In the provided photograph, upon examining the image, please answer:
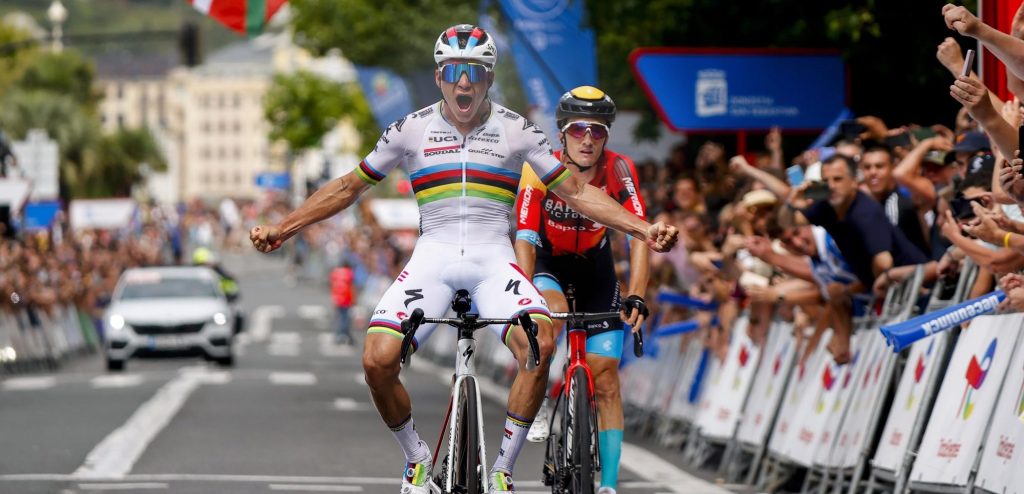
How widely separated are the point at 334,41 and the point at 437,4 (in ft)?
21.5

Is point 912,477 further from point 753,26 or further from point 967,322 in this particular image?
point 753,26

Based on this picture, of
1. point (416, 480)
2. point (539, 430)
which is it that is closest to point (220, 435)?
point (539, 430)

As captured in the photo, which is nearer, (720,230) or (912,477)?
(912,477)

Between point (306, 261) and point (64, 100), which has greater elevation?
point (64, 100)

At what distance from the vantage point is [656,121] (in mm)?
26078

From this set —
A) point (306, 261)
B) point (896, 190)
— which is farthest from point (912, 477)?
point (306, 261)

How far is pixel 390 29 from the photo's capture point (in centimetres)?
4394

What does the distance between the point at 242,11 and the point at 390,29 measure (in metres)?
22.3

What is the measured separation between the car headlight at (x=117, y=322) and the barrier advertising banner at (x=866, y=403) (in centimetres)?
2042

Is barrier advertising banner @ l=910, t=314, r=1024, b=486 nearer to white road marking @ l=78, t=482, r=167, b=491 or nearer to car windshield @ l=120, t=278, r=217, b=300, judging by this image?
white road marking @ l=78, t=482, r=167, b=491

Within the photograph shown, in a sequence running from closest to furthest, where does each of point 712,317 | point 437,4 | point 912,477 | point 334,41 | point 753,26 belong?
1. point 912,477
2. point 712,317
3. point 753,26
4. point 437,4
5. point 334,41

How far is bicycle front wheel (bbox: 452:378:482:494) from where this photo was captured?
8.63 m

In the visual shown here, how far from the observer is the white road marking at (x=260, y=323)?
49.0 meters

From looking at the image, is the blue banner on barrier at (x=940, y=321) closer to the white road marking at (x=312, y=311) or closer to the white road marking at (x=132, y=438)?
the white road marking at (x=132, y=438)
